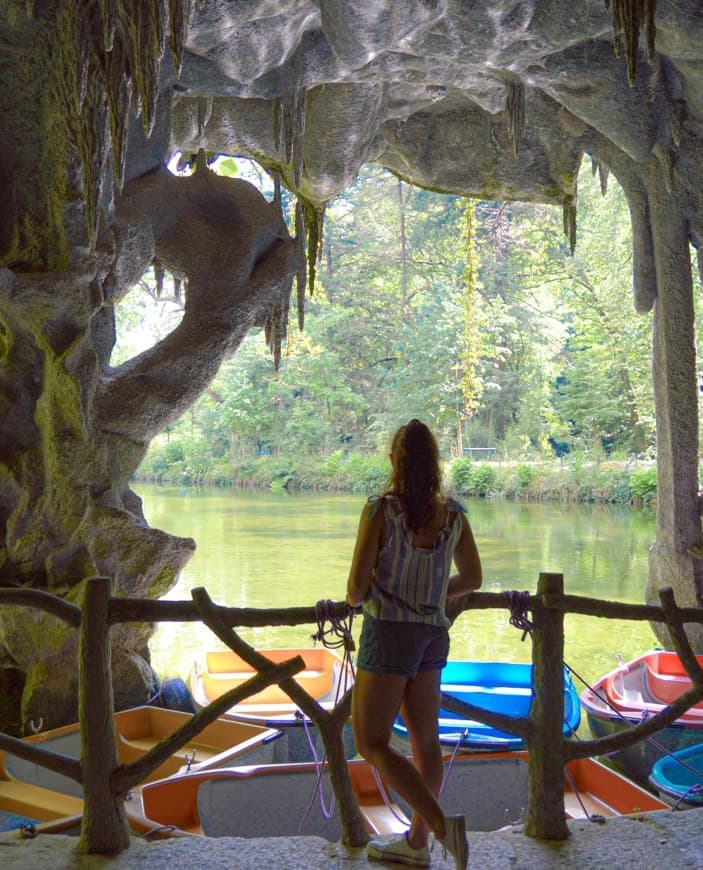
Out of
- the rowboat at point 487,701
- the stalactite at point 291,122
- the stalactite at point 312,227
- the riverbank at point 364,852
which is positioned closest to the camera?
the riverbank at point 364,852

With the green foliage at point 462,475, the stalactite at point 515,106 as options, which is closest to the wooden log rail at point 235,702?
the stalactite at point 515,106

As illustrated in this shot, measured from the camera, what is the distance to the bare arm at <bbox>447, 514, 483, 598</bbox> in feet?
8.56

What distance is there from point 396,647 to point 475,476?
827 inches

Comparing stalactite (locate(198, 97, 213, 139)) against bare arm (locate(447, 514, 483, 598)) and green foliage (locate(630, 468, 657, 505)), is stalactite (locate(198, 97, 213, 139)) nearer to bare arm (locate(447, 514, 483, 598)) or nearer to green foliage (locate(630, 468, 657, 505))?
bare arm (locate(447, 514, 483, 598))

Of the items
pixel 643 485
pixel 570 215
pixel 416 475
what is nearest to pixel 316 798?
pixel 416 475

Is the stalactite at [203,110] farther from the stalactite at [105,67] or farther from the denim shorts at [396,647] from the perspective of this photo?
the denim shorts at [396,647]

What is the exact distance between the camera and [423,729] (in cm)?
252

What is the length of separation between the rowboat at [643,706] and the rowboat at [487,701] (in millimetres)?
224

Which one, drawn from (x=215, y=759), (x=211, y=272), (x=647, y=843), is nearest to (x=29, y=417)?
(x=211, y=272)

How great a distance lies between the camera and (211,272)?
20.9ft

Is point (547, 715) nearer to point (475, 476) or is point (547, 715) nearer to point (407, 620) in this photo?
point (407, 620)

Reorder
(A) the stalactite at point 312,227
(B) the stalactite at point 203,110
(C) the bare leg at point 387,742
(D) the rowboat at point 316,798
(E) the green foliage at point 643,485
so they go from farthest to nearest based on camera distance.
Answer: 1. (E) the green foliage at point 643,485
2. (A) the stalactite at point 312,227
3. (B) the stalactite at point 203,110
4. (D) the rowboat at point 316,798
5. (C) the bare leg at point 387,742

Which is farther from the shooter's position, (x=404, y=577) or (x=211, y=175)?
(x=211, y=175)

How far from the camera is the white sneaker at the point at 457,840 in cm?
231
